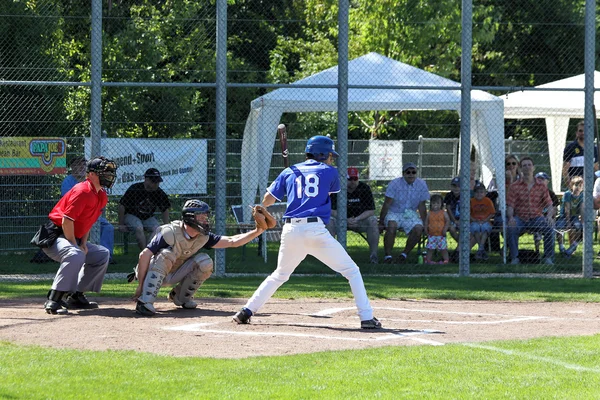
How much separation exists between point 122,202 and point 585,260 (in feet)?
22.2

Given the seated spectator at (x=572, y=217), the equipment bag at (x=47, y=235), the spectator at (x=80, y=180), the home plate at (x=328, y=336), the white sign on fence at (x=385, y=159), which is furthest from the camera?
the white sign on fence at (x=385, y=159)

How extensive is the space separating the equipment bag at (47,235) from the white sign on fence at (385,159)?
9.93m

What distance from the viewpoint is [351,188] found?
50.5ft

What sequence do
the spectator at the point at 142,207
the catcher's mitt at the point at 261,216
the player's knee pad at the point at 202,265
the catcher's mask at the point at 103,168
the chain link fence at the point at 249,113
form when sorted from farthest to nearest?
the spectator at the point at 142,207
the chain link fence at the point at 249,113
the player's knee pad at the point at 202,265
the catcher's mask at the point at 103,168
the catcher's mitt at the point at 261,216

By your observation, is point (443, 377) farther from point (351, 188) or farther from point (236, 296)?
point (351, 188)

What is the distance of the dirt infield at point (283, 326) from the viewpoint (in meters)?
8.05

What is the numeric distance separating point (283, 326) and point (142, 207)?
5935 mm

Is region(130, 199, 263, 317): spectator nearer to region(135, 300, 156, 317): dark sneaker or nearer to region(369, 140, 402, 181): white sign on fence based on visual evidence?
region(135, 300, 156, 317): dark sneaker

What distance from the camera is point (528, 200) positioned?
50.2ft

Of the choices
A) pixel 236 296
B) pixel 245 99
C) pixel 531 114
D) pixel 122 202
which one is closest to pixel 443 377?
pixel 236 296

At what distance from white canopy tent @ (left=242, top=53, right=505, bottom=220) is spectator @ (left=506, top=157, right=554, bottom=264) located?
17.6 inches

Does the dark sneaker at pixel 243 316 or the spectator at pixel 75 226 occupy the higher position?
the spectator at pixel 75 226

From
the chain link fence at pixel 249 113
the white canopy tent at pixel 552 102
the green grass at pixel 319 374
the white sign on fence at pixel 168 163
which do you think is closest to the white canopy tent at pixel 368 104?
the chain link fence at pixel 249 113

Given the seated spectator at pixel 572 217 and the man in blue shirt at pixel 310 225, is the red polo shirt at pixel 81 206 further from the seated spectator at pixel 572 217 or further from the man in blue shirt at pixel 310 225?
the seated spectator at pixel 572 217
